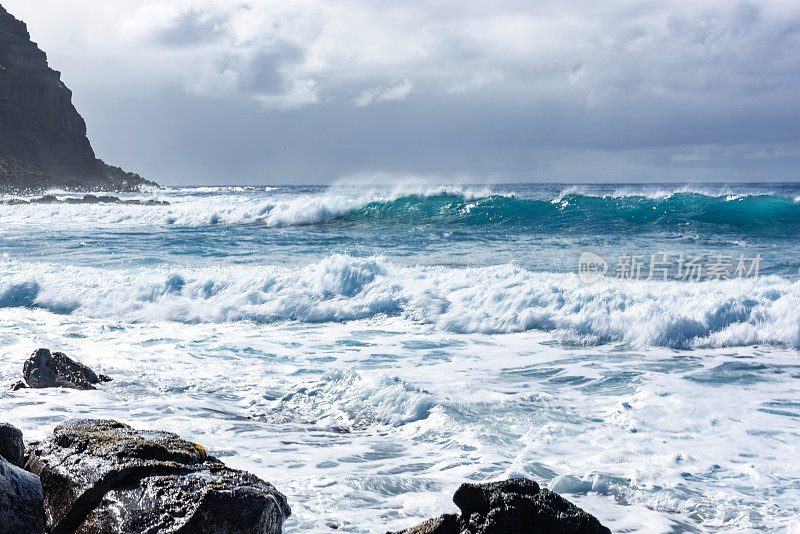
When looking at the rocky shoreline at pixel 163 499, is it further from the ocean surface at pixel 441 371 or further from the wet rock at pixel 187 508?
the ocean surface at pixel 441 371

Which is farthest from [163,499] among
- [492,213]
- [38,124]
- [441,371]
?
[38,124]

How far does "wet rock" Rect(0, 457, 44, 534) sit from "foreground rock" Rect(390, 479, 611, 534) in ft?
4.86

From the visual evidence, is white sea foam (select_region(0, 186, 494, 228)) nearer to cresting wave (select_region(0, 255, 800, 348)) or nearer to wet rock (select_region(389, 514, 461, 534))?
cresting wave (select_region(0, 255, 800, 348))

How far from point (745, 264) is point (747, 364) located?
752cm

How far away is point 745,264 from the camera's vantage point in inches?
504

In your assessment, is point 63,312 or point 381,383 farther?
point 63,312

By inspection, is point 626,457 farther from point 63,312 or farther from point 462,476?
point 63,312

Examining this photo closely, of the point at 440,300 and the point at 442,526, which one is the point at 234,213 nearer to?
the point at 440,300

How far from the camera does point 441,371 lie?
6.05 metres

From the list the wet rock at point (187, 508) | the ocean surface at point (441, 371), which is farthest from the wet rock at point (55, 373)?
the wet rock at point (187, 508)

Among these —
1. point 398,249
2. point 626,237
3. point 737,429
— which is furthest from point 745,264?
point 737,429

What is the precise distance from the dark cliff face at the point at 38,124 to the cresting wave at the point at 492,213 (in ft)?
145

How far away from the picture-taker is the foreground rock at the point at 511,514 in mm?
2375

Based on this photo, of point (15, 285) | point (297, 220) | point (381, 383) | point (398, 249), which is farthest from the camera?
point (297, 220)
